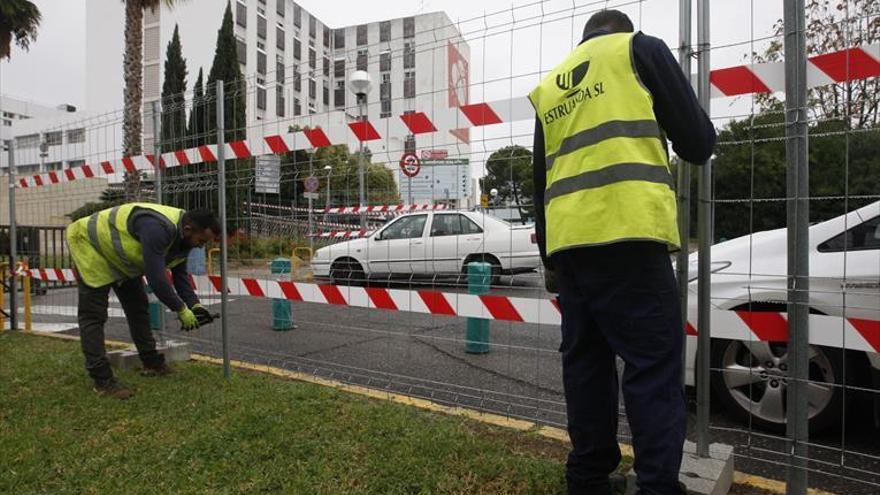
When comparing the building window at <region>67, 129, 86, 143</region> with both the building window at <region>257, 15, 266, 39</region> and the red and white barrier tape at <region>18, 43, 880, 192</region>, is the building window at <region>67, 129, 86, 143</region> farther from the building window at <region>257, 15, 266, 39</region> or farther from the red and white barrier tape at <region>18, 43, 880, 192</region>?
the building window at <region>257, 15, 266, 39</region>

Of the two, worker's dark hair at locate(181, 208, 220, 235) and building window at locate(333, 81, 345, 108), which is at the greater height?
building window at locate(333, 81, 345, 108)

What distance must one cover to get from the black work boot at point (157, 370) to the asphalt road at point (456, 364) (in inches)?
32.3

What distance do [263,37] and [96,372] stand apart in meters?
44.3

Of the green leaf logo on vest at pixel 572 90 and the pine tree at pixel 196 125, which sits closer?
the green leaf logo on vest at pixel 572 90

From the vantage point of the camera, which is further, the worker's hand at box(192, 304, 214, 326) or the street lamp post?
the street lamp post

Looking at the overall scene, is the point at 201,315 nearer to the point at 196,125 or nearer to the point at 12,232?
the point at 196,125

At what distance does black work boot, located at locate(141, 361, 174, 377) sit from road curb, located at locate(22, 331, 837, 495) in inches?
16.8

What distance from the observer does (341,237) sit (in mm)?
4941

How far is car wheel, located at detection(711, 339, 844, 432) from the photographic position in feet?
10.2

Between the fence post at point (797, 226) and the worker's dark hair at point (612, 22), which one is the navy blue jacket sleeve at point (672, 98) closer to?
the worker's dark hair at point (612, 22)

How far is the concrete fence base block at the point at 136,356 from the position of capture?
4.99 metres

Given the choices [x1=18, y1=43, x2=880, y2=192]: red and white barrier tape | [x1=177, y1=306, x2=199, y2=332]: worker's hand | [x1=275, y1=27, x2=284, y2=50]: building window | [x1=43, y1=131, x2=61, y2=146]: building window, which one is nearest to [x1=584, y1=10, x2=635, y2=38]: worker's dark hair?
[x1=18, y1=43, x2=880, y2=192]: red and white barrier tape

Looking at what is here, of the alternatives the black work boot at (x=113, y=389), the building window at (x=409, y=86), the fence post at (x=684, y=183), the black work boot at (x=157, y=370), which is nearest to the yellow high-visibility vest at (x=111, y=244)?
the black work boot at (x=113, y=389)

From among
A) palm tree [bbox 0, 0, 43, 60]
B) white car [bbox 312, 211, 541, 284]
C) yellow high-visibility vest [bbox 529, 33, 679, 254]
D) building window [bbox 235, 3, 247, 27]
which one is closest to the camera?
yellow high-visibility vest [bbox 529, 33, 679, 254]
